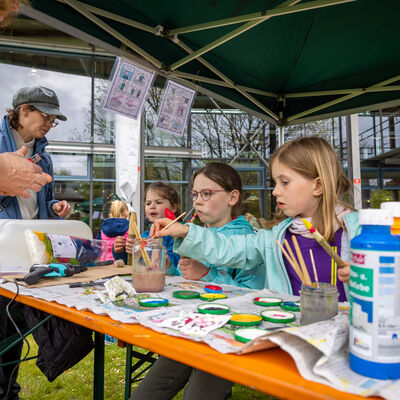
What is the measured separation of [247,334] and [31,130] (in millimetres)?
1900

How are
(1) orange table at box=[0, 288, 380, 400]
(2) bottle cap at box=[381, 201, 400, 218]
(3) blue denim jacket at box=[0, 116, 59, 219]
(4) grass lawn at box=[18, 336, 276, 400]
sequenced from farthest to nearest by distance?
(4) grass lawn at box=[18, 336, 276, 400] < (3) blue denim jacket at box=[0, 116, 59, 219] < (2) bottle cap at box=[381, 201, 400, 218] < (1) orange table at box=[0, 288, 380, 400]

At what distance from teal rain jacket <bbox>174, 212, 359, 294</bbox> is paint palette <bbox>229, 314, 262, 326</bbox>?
0.50 m

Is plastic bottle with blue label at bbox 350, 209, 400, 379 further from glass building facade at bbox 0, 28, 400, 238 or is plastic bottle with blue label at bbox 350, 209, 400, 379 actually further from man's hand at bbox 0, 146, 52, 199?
glass building facade at bbox 0, 28, 400, 238

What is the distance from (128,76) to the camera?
2.54 metres

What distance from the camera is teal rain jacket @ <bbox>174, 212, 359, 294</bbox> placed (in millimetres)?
1284

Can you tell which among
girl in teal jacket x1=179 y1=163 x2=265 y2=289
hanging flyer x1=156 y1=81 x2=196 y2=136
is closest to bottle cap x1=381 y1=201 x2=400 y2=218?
girl in teal jacket x1=179 y1=163 x2=265 y2=289

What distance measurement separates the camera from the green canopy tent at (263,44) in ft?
7.22

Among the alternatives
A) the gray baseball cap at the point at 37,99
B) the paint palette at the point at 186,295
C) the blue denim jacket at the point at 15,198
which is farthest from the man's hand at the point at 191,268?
the gray baseball cap at the point at 37,99

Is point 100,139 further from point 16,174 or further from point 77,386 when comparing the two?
point 16,174

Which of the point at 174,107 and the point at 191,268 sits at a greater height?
the point at 174,107

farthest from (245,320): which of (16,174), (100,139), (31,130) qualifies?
(100,139)

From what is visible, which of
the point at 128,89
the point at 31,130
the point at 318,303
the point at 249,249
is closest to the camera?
the point at 318,303

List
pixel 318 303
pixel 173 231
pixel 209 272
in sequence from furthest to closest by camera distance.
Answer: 1. pixel 209 272
2. pixel 173 231
3. pixel 318 303

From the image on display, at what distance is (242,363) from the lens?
0.56m
